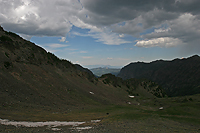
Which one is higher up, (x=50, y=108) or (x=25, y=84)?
(x=25, y=84)

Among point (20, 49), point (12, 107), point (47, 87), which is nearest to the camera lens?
point (12, 107)

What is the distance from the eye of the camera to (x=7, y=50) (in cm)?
4484

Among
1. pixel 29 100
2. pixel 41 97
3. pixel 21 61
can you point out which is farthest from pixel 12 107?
pixel 21 61

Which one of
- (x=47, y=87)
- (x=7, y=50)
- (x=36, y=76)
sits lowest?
(x=47, y=87)

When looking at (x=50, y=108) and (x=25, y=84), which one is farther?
(x=25, y=84)

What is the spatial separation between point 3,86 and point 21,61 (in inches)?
747

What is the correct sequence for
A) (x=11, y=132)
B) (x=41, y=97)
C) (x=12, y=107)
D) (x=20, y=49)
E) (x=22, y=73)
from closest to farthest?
(x=11, y=132)
(x=12, y=107)
(x=41, y=97)
(x=22, y=73)
(x=20, y=49)

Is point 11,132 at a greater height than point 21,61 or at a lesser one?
lesser

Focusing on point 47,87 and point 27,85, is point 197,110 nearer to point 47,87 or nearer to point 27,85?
point 47,87

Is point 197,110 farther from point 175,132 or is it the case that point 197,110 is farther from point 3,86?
point 3,86

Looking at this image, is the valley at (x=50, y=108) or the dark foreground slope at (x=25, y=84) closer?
the valley at (x=50, y=108)

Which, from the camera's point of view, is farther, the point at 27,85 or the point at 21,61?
the point at 21,61

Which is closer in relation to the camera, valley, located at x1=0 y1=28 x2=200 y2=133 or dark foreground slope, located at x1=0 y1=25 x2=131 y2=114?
valley, located at x1=0 y1=28 x2=200 y2=133

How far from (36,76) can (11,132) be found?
114ft
